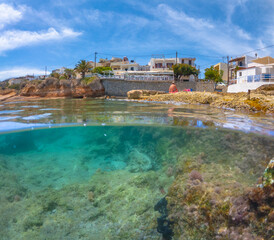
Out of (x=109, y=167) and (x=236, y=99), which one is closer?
(x=109, y=167)

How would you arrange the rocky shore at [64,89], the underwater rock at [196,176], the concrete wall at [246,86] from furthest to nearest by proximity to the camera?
1. the rocky shore at [64,89]
2. the concrete wall at [246,86]
3. the underwater rock at [196,176]

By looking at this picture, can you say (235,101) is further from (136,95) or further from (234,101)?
(136,95)

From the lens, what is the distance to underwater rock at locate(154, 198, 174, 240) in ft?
13.1

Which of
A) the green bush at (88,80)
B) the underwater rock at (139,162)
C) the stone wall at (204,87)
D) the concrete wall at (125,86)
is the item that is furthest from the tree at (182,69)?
the underwater rock at (139,162)

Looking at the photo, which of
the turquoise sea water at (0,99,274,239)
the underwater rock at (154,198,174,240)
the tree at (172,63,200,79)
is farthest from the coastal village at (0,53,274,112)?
the underwater rock at (154,198,174,240)

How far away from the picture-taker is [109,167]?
720cm

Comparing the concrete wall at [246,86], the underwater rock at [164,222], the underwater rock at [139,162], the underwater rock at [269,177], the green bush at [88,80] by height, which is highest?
the green bush at [88,80]

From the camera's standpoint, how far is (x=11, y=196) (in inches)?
221

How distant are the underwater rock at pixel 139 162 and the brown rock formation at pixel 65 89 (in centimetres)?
3509

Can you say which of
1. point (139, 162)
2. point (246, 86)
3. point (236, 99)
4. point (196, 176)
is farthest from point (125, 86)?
point (196, 176)

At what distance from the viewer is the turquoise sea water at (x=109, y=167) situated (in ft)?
15.1

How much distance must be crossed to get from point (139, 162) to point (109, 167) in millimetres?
1109

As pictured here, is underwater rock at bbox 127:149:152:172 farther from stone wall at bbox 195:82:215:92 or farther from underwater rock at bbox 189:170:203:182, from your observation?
stone wall at bbox 195:82:215:92

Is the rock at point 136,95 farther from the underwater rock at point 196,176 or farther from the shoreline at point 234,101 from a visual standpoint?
the underwater rock at point 196,176
